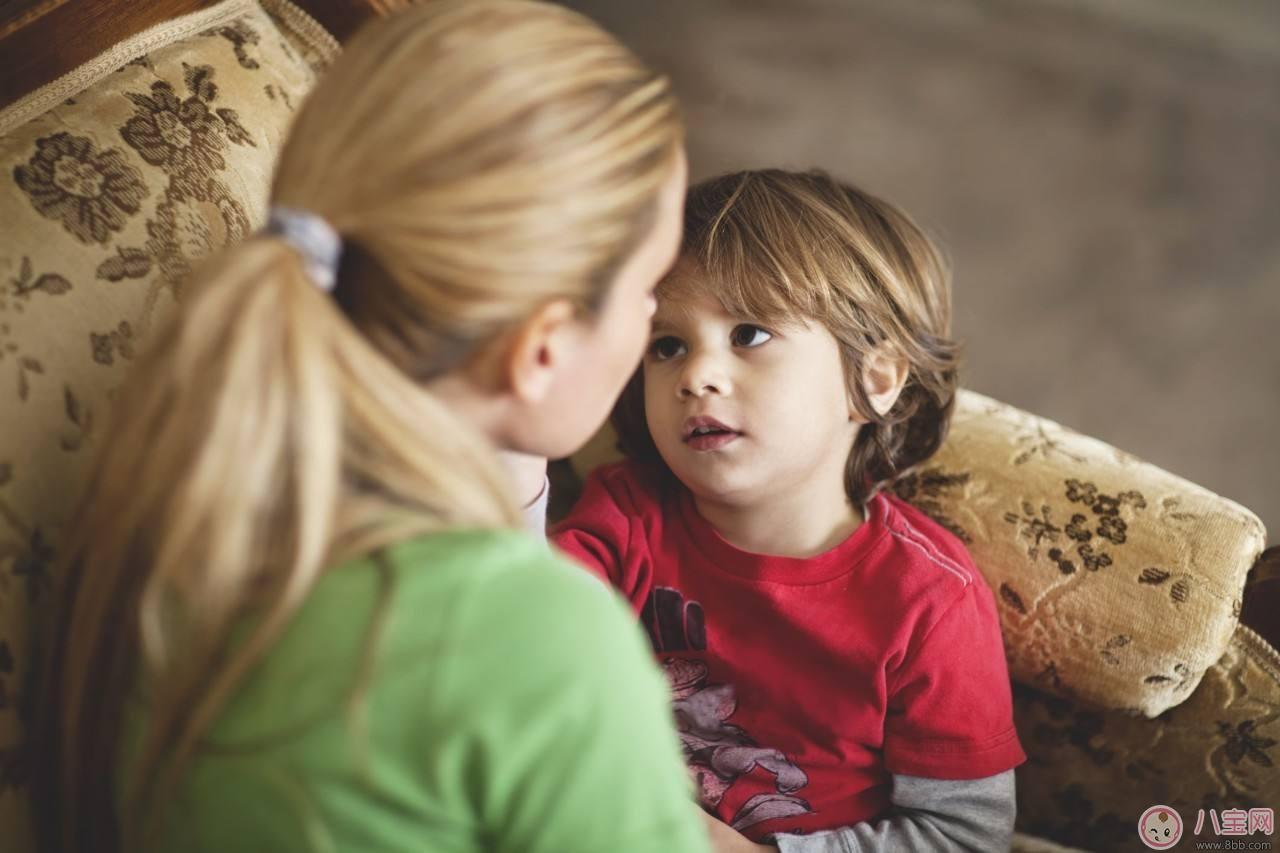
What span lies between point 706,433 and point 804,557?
18cm

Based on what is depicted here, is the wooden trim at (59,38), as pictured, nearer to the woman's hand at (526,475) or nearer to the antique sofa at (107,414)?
the antique sofa at (107,414)

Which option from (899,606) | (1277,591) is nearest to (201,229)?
(899,606)

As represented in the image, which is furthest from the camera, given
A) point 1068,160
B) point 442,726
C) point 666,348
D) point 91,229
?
point 1068,160

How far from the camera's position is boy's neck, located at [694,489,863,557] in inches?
45.1

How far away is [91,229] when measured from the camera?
865mm

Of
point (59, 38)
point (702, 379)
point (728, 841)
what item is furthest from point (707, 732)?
point (59, 38)

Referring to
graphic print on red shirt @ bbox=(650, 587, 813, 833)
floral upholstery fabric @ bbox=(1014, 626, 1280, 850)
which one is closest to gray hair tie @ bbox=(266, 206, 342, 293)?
graphic print on red shirt @ bbox=(650, 587, 813, 833)

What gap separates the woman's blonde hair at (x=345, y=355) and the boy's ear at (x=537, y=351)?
0.01 meters

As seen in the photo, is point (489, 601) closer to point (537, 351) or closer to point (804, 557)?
point (537, 351)

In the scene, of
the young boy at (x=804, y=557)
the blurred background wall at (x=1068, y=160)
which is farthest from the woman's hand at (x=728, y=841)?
the blurred background wall at (x=1068, y=160)

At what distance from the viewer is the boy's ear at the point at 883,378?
1154mm

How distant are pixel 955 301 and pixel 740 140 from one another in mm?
593

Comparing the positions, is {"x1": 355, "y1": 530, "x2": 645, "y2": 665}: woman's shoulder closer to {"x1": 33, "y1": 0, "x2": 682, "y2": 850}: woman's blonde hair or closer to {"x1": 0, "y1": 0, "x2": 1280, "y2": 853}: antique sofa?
{"x1": 33, "y1": 0, "x2": 682, "y2": 850}: woman's blonde hair

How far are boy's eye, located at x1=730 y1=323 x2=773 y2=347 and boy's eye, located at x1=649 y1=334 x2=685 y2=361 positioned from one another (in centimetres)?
6
